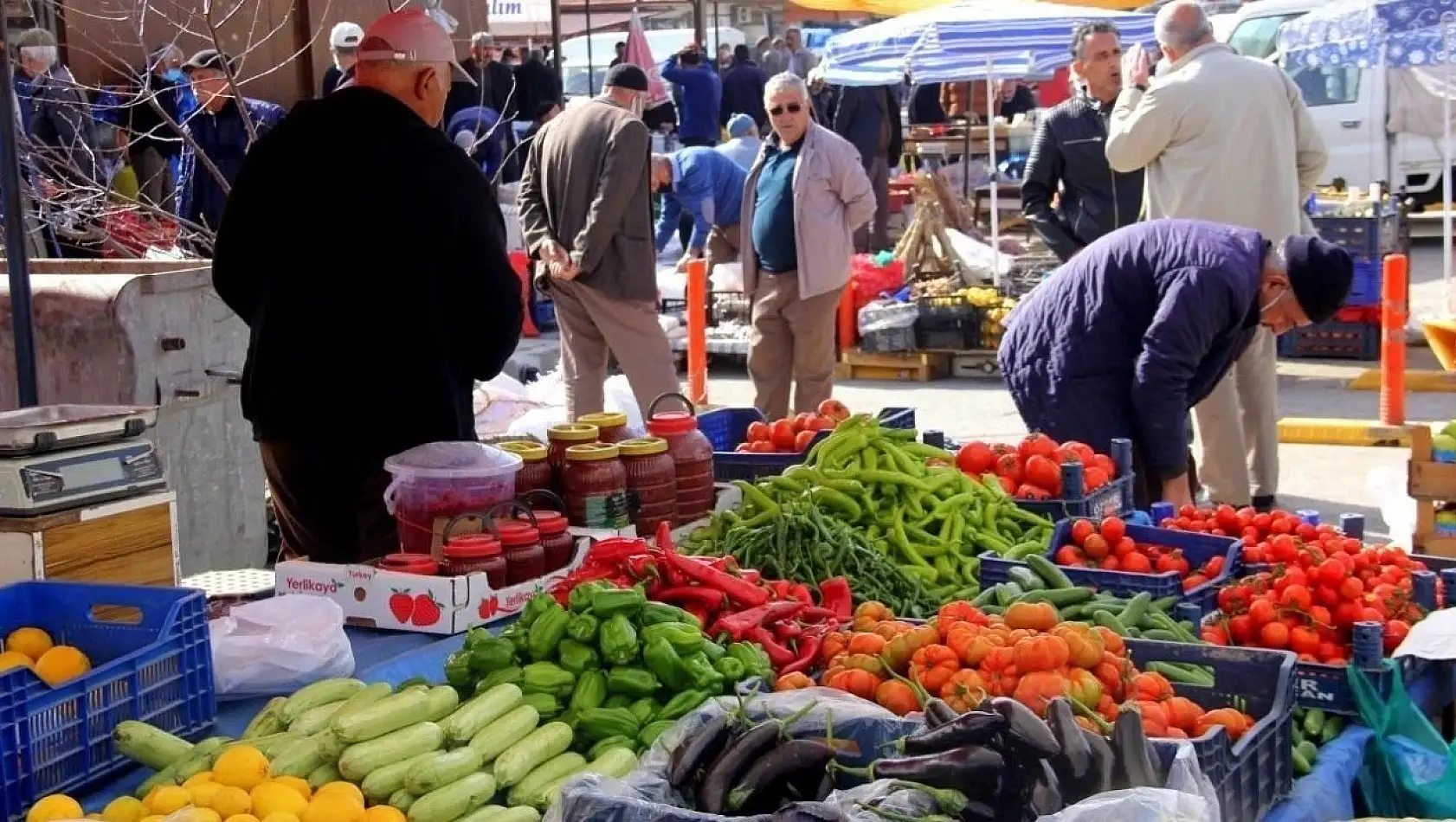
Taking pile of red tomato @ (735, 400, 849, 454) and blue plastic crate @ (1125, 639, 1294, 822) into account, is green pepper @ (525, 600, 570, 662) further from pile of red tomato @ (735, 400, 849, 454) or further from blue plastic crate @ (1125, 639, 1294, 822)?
pile of red tomato @ (735, 400, 849, 454)

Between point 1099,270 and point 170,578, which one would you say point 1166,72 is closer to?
point 1099,270

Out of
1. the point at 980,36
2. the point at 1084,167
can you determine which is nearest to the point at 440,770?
the point at 1084,167

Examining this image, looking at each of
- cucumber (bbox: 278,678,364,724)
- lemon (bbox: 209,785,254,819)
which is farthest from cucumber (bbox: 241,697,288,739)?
lemon (bbox: 209,785,254,819)

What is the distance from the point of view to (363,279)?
459 cm

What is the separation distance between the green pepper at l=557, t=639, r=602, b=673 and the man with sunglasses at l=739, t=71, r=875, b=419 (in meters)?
5.63

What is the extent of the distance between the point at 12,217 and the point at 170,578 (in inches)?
62.5

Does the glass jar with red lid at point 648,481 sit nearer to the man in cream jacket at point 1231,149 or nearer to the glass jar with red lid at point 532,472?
the glass jar with red lid at point 532,472

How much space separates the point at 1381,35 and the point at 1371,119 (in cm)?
563

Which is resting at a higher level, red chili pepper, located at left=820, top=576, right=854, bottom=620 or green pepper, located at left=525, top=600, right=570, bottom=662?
green pepper, located at left=525, top=600, right=570, bottom=662

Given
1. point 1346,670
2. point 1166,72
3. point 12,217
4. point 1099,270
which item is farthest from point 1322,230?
point 12,217

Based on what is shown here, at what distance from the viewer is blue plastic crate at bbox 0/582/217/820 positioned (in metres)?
2.90

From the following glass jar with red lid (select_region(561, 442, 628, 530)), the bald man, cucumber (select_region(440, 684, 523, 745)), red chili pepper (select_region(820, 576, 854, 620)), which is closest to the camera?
cucumber (select_region(440, 684, 523, 745))

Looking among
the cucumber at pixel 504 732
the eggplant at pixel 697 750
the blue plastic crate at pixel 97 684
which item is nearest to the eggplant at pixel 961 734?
the eggplant at pixel 697 750

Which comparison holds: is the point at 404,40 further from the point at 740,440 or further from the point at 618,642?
the point at 740,440
